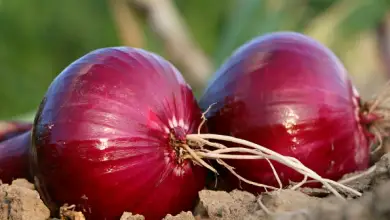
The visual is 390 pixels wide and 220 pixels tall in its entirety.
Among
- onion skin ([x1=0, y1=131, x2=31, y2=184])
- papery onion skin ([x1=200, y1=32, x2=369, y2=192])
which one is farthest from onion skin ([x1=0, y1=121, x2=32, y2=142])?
papery onion skin ([x1=200, y1=32, x2=369, y2=192])

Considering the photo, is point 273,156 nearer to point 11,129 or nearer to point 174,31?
point 11,129

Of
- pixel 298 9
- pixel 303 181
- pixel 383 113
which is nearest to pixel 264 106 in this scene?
pixel 303 181

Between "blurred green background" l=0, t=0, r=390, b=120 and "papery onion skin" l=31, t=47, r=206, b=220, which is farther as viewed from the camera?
"blurred green background" l=0, t=0, r=390, b=120

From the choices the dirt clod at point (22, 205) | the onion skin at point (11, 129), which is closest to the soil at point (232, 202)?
the dirt clod at point (22, 205)

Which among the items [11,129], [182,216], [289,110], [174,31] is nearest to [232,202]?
Answer: [182,216]

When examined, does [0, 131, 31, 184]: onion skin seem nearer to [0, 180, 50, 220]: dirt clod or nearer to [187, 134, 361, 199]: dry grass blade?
[0, 180, 50, 220]: dirt clod

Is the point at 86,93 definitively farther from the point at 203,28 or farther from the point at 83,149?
the point at 203,28

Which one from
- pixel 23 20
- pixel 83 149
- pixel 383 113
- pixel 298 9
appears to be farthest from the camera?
pixel 23 20
